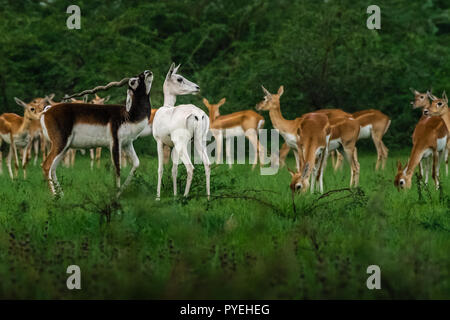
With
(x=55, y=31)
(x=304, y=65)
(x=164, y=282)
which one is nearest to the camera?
(x=164, y=282)

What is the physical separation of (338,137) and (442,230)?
4941mm

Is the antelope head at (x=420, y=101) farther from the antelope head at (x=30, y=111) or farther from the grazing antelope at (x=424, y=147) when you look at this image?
the antelope head at (x=30, y=111)

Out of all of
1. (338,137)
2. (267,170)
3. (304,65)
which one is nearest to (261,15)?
(304,65)

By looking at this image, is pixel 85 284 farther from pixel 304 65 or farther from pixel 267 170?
pixel 304 65

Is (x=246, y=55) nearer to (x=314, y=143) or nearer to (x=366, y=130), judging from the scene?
(x=366, y=130)

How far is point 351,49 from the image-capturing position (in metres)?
17.6

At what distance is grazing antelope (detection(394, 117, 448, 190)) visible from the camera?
29.8 ft

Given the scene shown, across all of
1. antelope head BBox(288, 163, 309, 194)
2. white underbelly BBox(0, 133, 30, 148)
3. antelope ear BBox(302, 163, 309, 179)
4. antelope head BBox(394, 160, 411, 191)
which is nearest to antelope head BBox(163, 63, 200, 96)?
antelope head BBox(288, 163, 309, 194)

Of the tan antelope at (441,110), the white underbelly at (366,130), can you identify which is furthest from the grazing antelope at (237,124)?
the tan antelope at (441,110)

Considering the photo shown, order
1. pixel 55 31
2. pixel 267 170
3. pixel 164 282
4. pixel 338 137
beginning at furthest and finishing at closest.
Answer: pixel 55 31 < pixel 267 170 < pixel 338 137 < pixel 164 282

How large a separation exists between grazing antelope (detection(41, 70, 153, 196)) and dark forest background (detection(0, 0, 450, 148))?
25.7ft

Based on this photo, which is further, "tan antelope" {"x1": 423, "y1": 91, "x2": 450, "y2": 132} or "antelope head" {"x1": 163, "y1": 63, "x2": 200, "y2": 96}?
"tan antelope" {"x1": 423, "y1": 91, "x2": 450, "y2": 132}

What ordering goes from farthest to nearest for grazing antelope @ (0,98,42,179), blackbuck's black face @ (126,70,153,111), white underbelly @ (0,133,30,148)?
white underbelly @ (0,133,30,148) → grazing antelope @ (0,98,42,179) → blackbuck's black face @ (126,70,153,111)

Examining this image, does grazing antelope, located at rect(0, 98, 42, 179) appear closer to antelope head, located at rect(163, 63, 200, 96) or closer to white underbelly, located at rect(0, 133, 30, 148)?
white underbelly, located at rect(0, 133, 30, 148)
